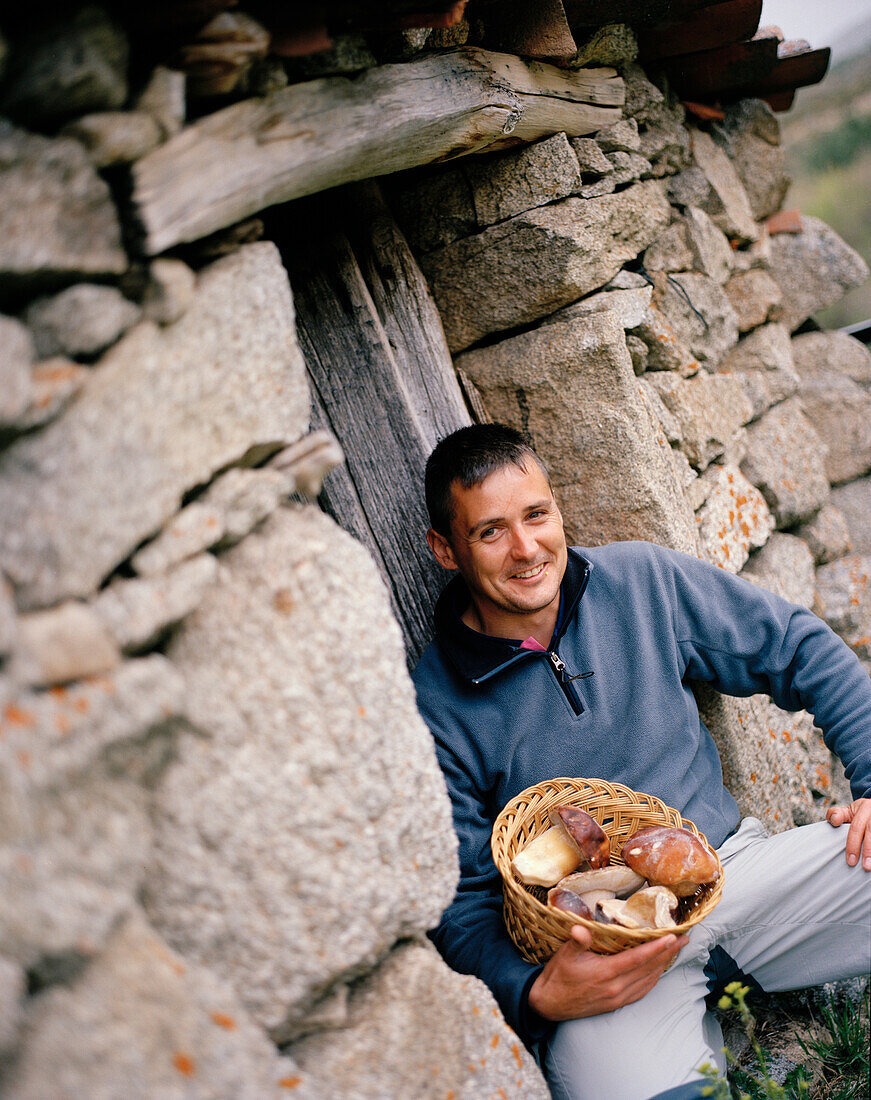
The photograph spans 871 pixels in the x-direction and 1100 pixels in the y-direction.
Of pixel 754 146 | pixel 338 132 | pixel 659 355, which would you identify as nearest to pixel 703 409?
pixel 659 355

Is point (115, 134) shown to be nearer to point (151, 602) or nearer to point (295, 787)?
point (151, 602)

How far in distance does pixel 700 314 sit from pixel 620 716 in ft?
5.58

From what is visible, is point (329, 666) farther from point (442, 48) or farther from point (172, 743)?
point (442, 48)

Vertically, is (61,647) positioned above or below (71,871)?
above

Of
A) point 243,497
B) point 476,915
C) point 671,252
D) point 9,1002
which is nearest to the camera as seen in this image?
point 9,1002

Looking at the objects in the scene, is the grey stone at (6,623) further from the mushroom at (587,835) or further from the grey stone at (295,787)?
the mushroom at (587,835)

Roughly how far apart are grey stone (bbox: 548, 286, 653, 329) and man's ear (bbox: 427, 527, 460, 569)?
0.83m

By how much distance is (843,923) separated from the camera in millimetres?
1795

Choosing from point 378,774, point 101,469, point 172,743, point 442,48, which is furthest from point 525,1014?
point 442,48

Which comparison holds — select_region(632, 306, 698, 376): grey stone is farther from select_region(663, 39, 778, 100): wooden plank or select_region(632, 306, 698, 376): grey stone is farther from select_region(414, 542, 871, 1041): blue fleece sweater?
select_region(663, 39, 778, 100): wooden plank

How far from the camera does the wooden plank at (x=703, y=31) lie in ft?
8.18

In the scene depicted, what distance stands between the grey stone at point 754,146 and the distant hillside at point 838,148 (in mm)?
5820

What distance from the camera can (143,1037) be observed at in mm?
958

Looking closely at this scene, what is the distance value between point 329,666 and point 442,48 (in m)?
1.51
